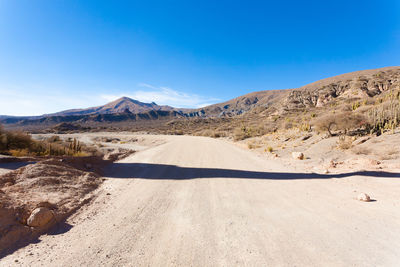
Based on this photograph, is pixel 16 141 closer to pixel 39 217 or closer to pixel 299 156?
pixel 39 217

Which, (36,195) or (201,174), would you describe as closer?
(36,195)

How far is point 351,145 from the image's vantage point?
8.83 meters

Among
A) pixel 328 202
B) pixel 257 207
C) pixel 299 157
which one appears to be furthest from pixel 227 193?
pixel 299 157

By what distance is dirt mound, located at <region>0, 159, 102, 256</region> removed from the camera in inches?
104

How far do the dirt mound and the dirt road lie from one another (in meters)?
0.31

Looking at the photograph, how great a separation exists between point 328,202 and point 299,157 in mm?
5554

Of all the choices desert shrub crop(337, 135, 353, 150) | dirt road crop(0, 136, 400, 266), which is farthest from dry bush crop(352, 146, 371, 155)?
dirt road crop(0, 136, 400, 266)

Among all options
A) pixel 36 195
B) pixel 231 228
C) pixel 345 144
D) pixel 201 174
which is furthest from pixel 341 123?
pixel 36 195

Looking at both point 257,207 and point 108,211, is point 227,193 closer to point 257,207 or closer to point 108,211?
point 257,207

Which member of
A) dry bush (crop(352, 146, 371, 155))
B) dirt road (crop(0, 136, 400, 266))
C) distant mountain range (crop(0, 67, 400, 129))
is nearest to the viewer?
dirt road (crop(0, 136, 400, 266))

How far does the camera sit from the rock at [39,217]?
9.21ft

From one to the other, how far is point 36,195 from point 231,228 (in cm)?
443

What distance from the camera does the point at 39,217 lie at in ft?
9.38

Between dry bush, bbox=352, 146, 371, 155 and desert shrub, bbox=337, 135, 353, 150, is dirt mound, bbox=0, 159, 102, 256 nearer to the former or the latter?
dry bush, bbox=352, 146, 371, 155
